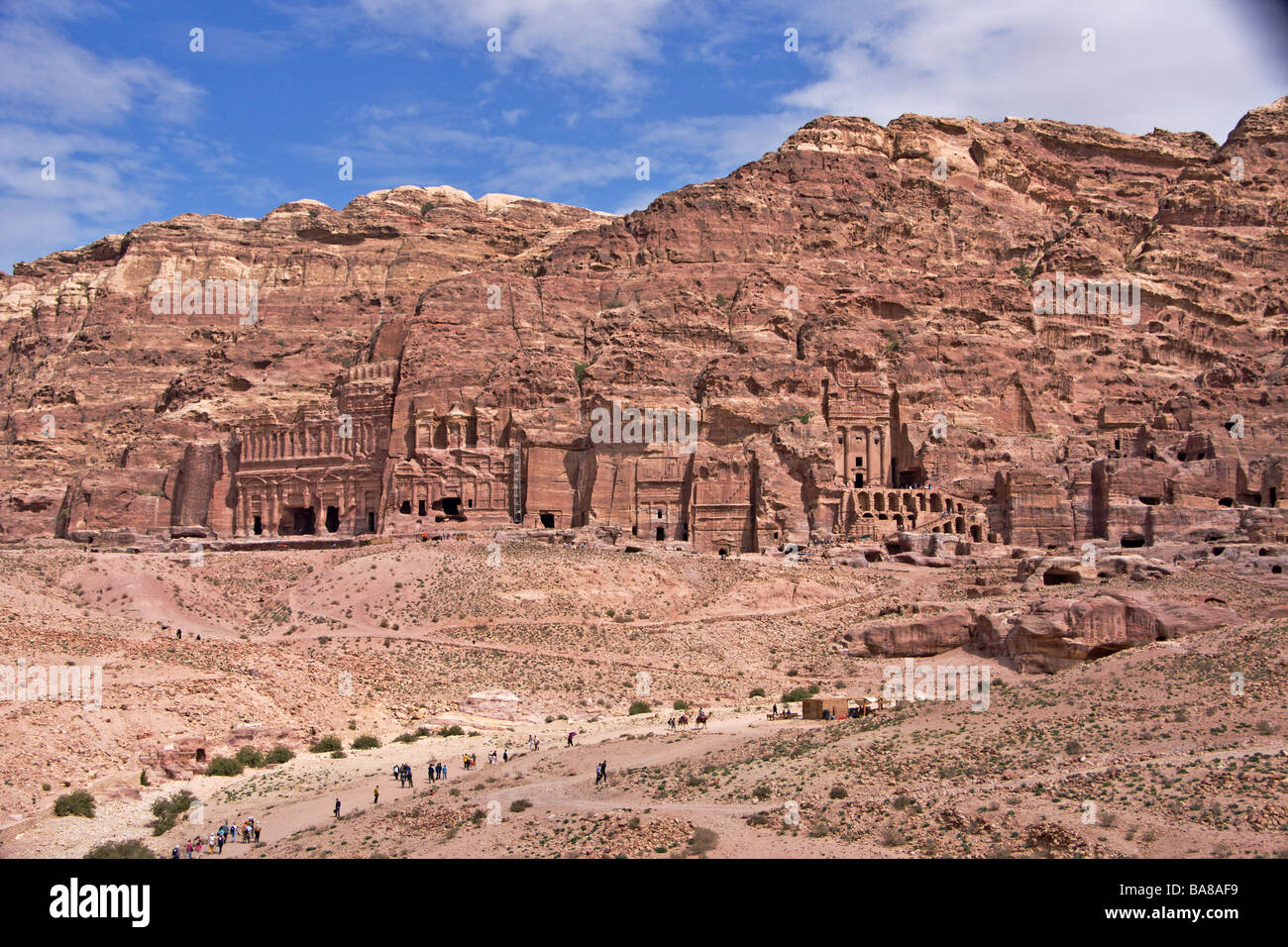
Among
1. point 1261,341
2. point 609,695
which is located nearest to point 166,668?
point 609,695

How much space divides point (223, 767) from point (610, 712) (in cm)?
1508

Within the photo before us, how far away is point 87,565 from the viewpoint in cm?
6638

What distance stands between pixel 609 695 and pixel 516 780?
1652cm

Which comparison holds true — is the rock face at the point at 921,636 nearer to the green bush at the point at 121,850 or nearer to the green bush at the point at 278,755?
the green bush at the point at 278,755

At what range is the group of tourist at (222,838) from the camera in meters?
30.8

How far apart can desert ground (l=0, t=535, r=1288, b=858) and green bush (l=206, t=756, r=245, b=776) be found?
1.88 feet

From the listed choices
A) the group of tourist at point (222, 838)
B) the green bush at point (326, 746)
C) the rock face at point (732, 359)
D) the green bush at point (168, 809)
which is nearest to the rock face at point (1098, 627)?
the green bush at point (326, 746)

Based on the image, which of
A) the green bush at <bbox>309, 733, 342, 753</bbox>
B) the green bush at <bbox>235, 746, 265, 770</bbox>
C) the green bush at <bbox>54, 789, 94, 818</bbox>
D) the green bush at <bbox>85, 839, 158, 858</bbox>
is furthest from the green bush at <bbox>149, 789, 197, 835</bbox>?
the green bush at <bbox>309, 733, 342, 753</bbox>

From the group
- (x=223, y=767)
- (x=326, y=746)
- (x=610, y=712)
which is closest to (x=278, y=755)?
(x=326, y=746)

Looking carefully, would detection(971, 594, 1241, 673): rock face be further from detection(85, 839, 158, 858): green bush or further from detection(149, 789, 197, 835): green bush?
detection(85, 839, 158, 858): green bush

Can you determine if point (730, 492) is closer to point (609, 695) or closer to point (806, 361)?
point (806, 361)

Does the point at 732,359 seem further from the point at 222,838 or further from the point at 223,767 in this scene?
the point at 222,838

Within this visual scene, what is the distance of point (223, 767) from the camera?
1609 inches

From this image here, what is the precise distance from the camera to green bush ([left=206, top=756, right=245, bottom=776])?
40.7 m
